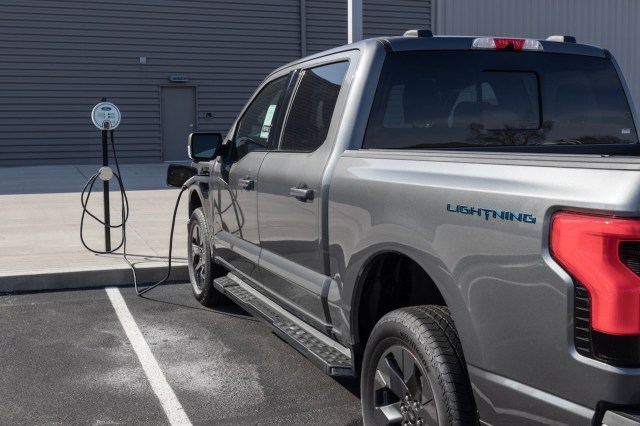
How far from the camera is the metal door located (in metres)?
22.4

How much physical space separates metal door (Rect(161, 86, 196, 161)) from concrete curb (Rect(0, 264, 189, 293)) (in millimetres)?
15299

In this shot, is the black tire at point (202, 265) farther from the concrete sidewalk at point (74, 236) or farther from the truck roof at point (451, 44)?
the truck roof at point (451, 44)

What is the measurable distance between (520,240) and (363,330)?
4.50 ft

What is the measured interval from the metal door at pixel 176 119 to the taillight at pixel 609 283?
20.9 m

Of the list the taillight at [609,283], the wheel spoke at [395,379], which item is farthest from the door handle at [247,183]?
the taillight at [609,283]

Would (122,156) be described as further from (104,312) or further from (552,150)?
(552,150)

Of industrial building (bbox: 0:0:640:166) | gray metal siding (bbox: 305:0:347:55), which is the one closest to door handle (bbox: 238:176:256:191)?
industrial building (bbox: 0:0:640:166)

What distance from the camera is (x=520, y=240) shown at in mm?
2416

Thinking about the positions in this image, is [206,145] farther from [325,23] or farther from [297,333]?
[325,23]

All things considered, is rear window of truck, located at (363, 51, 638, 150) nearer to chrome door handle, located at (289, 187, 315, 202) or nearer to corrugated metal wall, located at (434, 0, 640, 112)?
chrome door handle, located at (289, 187, 315, 202)

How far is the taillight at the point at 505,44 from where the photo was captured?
13.3 ft

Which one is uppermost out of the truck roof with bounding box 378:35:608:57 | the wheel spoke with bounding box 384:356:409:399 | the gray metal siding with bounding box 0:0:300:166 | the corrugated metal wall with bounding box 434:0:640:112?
the corrugated metal wall with bounding box 434:0:640:112

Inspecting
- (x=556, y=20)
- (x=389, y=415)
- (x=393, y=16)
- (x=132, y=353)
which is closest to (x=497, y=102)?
(x=389, y=415)

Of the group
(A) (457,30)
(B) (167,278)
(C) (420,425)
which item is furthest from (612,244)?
(A) (457,30)
